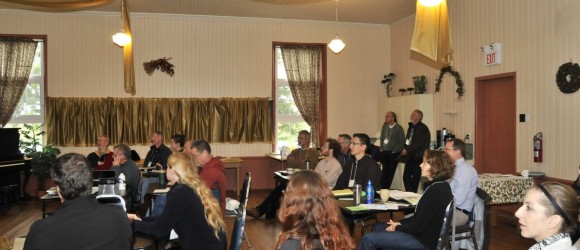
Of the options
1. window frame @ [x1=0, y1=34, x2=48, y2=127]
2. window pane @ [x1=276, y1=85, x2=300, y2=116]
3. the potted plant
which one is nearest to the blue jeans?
the potted plant

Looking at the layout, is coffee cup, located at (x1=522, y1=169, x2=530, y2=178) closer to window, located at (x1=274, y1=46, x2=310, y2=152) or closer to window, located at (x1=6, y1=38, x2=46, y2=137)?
window, located at (x1=274, y1=46, x2=310, y2=152)

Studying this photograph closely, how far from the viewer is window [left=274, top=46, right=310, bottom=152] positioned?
1172 centimetres

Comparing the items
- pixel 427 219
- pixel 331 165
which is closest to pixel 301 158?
pixel 331 165

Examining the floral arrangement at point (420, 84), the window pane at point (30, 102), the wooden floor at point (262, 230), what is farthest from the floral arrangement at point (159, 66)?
the floral arrangement at point (420, 84)

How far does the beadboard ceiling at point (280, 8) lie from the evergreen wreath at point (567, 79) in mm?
3611

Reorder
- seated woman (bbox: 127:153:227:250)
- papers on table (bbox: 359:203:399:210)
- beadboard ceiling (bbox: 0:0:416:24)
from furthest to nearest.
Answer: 1. beadboard ceiling (bbox: 0:0:416:24)
2. papers on table (bbox: 359:203:399:210)
3. seated woman (bbox: 127:153:227:250)

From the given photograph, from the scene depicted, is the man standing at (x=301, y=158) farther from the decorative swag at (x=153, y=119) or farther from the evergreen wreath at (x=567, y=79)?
the evergreen wreath at (x=567, y=79)

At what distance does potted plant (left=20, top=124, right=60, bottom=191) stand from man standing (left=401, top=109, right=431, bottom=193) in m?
6.38

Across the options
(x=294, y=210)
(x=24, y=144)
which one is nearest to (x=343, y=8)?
(x=24, y=144)

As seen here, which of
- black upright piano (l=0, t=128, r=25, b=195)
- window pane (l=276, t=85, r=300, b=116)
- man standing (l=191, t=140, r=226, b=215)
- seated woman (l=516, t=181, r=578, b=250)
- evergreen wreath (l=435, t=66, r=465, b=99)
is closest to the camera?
seated woman (l=516, t=181, r=578, b=250)

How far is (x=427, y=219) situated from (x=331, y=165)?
2.95 m

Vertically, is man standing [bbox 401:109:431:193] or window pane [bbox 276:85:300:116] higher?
window pane [bbox 276:85:300:116]

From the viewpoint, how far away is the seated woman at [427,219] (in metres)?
3.89

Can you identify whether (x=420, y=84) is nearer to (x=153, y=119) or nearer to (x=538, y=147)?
(x=538, y=147)
